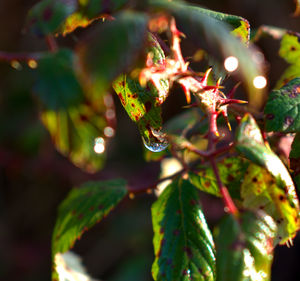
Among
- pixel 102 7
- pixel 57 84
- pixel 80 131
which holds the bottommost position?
pixel 80 131

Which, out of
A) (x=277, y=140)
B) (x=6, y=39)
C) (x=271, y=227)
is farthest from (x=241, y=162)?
(x=6, y=39)

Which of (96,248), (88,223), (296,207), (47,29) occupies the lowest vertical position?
(96,248)

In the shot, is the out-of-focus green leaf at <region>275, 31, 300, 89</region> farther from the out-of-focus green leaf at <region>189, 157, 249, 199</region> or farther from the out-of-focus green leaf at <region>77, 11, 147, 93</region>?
the out-of-focus green leaf at <region>77, 11, 147, 93</region>

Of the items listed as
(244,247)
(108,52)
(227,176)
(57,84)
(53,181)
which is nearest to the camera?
A: (108,52)

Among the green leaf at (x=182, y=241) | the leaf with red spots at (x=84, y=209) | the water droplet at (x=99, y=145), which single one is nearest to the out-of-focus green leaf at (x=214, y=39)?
the green leaf at (x=182, y=241)

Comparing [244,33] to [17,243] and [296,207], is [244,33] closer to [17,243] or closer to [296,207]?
[296,207]

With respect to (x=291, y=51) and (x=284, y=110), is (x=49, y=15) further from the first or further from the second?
(x=291, y=51)

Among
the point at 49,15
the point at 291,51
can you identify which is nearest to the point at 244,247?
the point at 49,15
